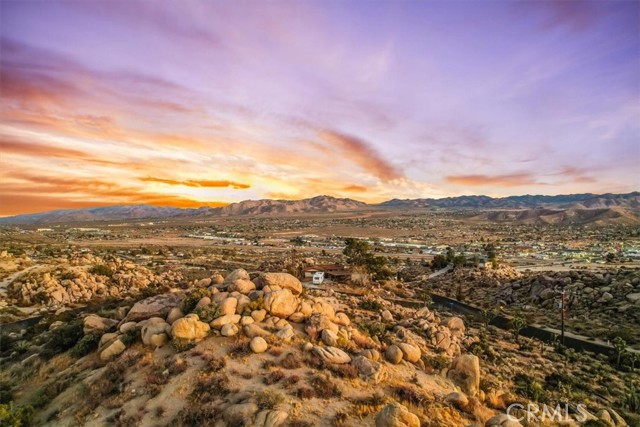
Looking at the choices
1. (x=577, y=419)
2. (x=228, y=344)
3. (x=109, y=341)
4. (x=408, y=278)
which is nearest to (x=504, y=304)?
(x=408, y=278)

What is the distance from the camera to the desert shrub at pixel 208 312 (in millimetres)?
18947

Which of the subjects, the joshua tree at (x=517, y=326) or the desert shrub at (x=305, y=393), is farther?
the joshua tree at (x=517, y=326)

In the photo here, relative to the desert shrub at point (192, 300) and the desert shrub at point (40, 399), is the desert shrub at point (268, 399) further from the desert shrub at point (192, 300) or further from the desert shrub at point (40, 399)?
the desert shrub at point (40, 399)

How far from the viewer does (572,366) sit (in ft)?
91.8

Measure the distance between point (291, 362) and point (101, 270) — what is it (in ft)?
144

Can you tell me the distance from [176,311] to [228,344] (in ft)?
16.0

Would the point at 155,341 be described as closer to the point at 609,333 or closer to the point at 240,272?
the point at 240,272

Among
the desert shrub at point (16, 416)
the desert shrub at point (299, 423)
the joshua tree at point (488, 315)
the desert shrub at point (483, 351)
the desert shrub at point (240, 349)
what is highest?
the desert shrub at point (240, 349)

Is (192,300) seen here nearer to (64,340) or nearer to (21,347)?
(64,340)

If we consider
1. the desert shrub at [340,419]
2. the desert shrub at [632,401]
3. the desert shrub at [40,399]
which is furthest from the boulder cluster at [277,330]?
the desert shrub at [632,401]

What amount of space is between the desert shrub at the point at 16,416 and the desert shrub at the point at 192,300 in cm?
792

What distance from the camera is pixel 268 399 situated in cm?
1290

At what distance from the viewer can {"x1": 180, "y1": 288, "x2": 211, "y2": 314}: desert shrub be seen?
813 inches

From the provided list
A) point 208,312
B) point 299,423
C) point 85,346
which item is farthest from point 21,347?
point 299,423
